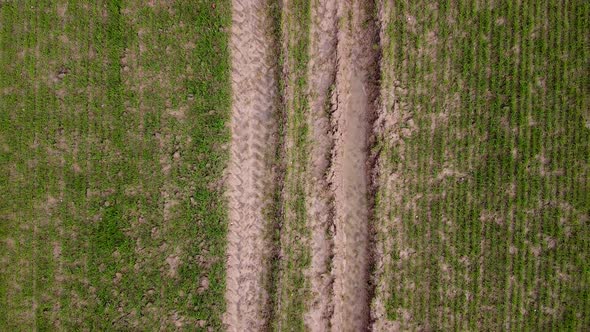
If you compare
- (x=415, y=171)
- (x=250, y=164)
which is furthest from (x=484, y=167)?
(x=250, y=164)

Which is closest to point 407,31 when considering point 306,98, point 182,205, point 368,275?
point 306,98

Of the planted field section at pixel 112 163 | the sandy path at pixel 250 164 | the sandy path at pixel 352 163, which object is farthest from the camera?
the sandy path at pixel 352 163

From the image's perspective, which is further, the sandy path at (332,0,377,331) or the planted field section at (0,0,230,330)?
the sandy path at (332,0,377,331)

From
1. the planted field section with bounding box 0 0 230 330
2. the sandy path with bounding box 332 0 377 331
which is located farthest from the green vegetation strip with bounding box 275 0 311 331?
the planted field section with bounding box 0 0 230 330

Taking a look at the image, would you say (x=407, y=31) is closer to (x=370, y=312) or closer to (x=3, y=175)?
(x=370, y=312)

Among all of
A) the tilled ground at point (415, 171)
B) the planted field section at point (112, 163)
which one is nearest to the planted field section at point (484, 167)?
the tilled ground at point (415, 171)

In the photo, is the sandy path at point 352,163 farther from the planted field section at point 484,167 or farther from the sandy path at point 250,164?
the sandy path at point 250,164

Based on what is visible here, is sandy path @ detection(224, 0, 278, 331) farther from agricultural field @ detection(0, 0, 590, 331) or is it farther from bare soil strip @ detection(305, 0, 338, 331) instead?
bare soil strip @ detection(305, 0, 338, 331)

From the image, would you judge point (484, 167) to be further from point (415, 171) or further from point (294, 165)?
point (294, 165)
